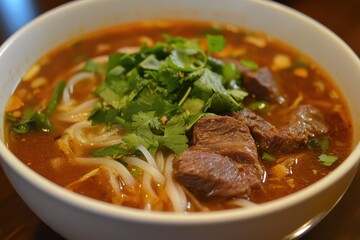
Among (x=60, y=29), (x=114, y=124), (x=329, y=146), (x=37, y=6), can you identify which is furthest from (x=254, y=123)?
(x=37, y=6)

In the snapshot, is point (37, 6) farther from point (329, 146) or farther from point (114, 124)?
point (329, 146)

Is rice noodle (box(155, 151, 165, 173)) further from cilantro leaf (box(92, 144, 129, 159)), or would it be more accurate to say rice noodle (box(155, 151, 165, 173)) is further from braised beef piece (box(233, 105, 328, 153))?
braised beef piece (box(233, 105, 328, 153))

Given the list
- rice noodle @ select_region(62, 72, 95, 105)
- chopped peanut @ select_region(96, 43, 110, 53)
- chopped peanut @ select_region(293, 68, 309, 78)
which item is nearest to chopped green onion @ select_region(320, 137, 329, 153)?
chopped peanut @ select_region(293, 68, 309, 78)

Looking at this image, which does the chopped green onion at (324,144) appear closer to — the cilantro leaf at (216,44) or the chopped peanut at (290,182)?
the chopped peanut at (290,182)

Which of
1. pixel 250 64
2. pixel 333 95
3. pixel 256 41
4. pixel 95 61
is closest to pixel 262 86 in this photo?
pixel 250 64

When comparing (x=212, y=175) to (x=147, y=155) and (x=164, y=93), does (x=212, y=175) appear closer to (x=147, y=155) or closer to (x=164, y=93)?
(x=147, y=155)

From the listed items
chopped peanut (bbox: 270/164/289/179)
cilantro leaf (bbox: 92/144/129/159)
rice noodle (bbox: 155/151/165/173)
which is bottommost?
chopped peanut (bbox: 270/164/289/179)
